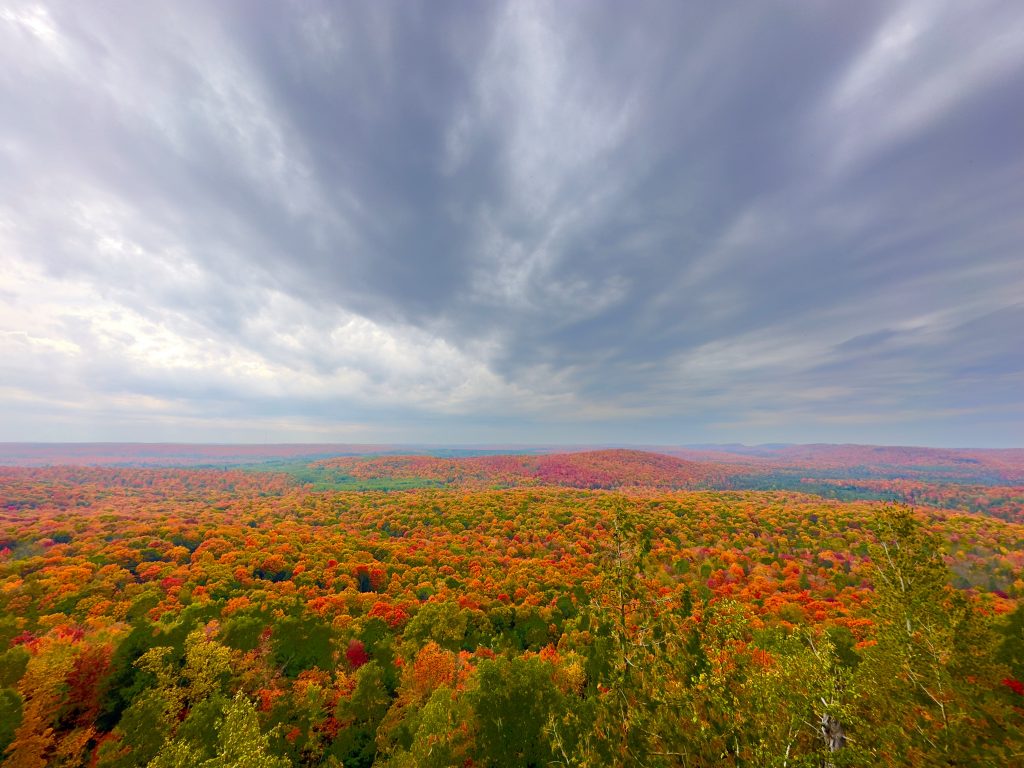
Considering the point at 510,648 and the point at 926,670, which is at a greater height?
the point at 926,670

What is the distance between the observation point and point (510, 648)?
40906 millimetres

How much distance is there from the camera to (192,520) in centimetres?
9362

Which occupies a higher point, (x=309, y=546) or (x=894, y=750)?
(x=894, y=750)

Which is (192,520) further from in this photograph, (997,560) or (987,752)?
(997,560)

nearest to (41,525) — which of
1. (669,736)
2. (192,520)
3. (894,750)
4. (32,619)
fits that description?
(192,520)

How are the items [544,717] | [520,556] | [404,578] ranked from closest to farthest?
[544,717]
[404,578]
[520,556]

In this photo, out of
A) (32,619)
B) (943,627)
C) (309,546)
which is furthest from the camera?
(309,546)

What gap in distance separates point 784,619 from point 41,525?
501ft

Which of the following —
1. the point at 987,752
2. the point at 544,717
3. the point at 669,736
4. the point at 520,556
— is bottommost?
the point at 520,556

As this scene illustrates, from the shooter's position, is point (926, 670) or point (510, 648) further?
point (510, 648)

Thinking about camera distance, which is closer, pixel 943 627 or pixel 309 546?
pixel 943 627

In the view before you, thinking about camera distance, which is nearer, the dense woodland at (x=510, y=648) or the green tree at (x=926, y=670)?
the green tree at (x=926, y=670)

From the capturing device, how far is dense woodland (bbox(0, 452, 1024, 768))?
17.2m

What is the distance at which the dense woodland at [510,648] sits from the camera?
17.2m
